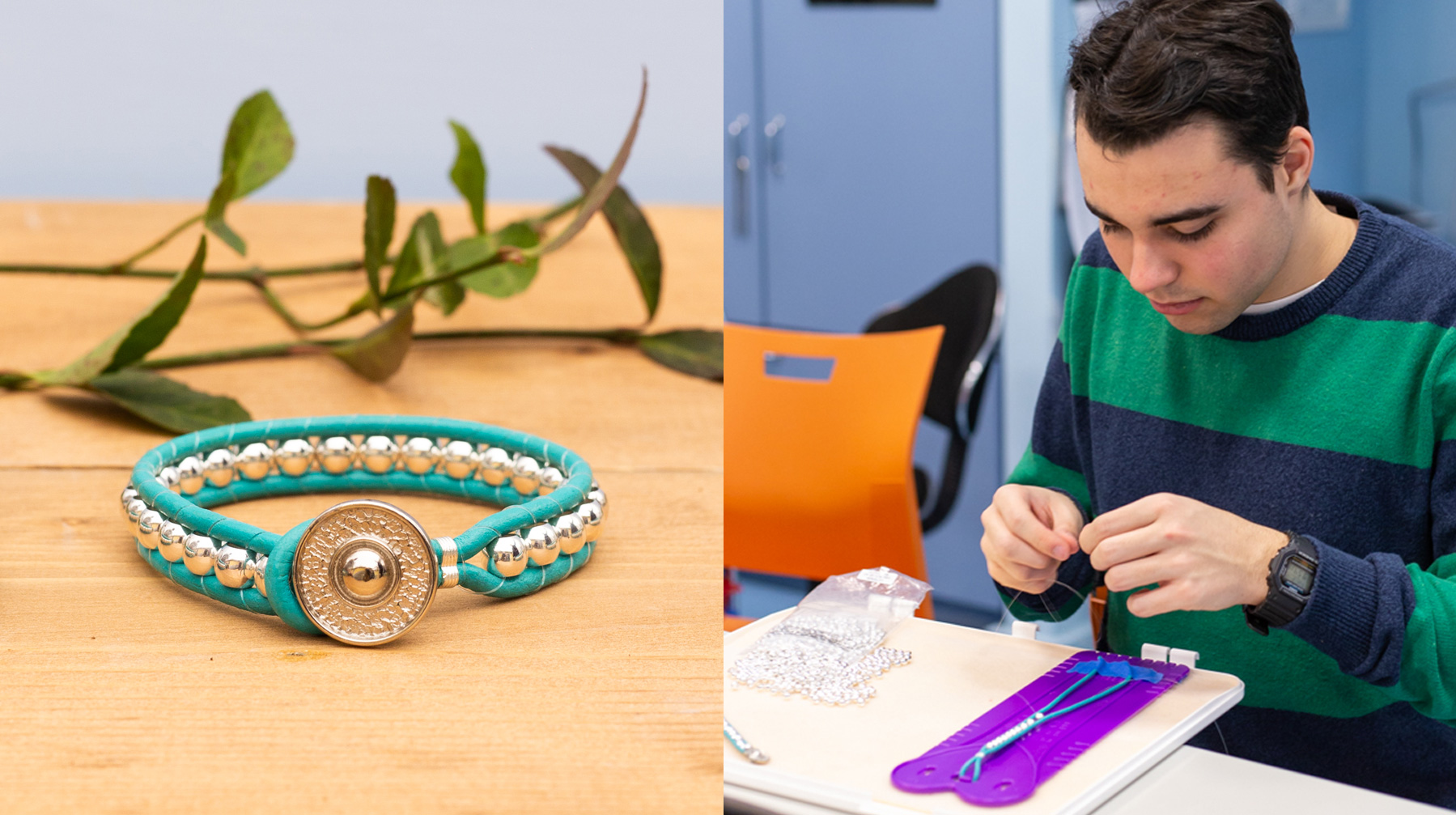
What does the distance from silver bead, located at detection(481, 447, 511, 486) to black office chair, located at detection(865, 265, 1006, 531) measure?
3.22 ft

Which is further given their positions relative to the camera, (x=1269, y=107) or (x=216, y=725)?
(x=1269, y=107)

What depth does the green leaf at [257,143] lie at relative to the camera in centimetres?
79

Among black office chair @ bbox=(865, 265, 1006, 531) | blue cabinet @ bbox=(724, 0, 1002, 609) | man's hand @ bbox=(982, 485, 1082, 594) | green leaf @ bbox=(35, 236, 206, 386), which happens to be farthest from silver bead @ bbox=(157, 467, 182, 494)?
blue cabinet @ bbox=(724, 0, 1002, 609)

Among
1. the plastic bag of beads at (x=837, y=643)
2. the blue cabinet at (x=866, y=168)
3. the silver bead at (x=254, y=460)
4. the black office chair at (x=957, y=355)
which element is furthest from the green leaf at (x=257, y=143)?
the blue cabinet at (x=866, y=168)

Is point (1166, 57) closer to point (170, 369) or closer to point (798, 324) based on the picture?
point (170, 369)

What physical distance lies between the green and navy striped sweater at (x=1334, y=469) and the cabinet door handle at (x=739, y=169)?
5.35 feet

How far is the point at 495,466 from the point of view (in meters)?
0.65

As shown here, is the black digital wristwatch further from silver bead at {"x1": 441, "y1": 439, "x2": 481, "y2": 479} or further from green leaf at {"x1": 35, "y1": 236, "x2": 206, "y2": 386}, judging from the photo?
green leaf at {"x1": 35, "y1": 236, "x2": 206, "y2": 386}

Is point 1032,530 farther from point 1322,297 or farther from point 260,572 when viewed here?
point 260,572

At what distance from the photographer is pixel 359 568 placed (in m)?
0.46

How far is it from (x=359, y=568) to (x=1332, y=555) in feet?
1.57

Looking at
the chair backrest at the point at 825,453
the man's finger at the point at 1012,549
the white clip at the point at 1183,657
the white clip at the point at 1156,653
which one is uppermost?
the man's finger at the point at 1012,549

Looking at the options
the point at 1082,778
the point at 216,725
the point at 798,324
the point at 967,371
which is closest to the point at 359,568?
the point at 216,725

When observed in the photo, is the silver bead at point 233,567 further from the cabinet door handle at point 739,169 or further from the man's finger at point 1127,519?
the cabinet door handle at point 739,169
